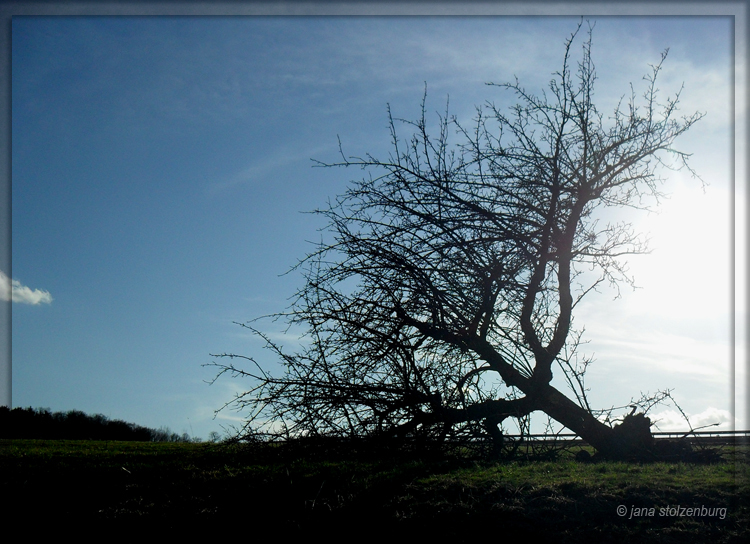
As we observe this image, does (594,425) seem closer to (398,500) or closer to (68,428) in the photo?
(398,500)

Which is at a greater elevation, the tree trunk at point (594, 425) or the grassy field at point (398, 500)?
the tree trunk at point (594, 425)

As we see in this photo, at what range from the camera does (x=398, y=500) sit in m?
5.96

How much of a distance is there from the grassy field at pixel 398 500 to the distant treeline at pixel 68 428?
1012 cm

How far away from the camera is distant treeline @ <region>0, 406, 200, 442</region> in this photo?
1695 cm

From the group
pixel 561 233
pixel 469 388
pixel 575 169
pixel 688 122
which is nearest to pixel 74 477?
pixel 469 388

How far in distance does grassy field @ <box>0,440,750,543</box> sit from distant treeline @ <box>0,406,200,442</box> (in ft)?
33.2

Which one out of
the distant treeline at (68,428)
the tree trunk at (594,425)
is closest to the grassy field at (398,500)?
the tree trunk at (594,425)

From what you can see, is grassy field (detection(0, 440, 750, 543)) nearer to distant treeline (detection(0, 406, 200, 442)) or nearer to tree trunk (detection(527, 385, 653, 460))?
tree trunk (detection(527, 385, 653, 460))

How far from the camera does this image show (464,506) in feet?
18.5

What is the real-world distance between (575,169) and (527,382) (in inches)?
142

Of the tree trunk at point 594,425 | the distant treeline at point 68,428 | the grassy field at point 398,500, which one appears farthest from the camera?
the distant treeline at point 68,428

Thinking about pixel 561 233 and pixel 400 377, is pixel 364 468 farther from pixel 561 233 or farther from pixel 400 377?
pixel 561 233

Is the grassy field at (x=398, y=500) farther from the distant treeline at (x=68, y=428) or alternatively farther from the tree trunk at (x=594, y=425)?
the distant treeline at (x=68, y=428)

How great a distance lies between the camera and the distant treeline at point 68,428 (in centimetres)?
1695
